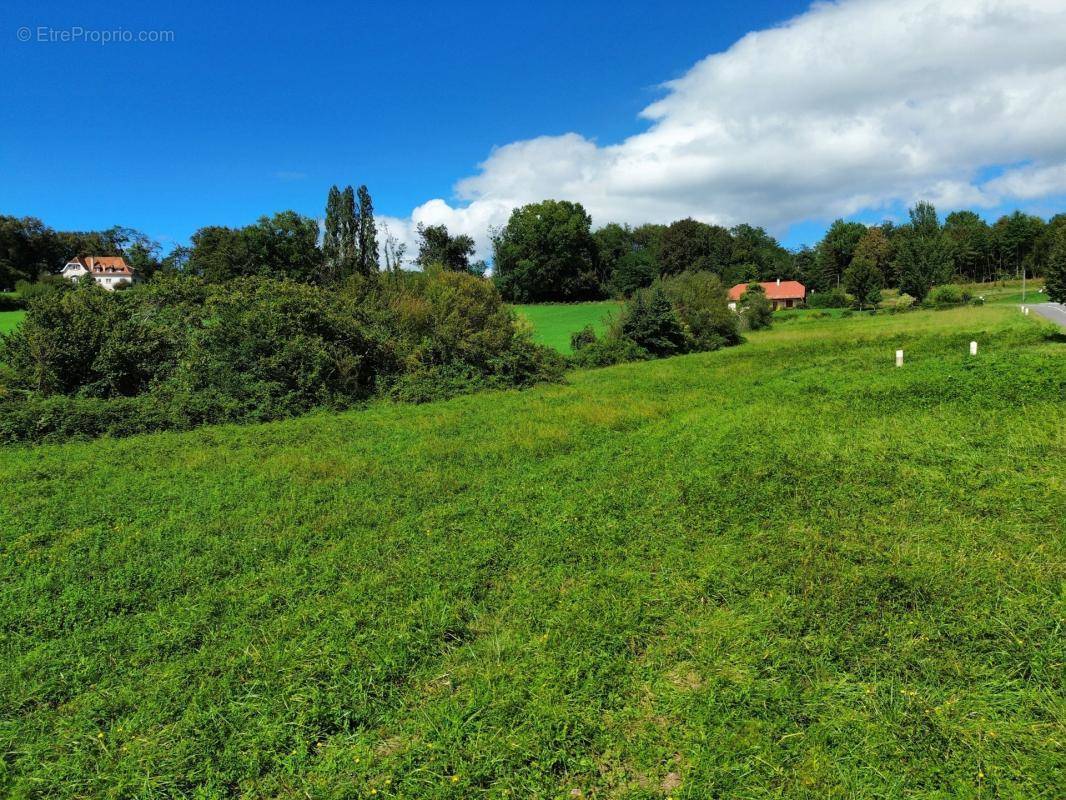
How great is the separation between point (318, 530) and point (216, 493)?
2.62 metres

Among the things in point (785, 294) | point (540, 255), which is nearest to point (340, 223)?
point (540, 255)

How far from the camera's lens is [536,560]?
582 centimetres

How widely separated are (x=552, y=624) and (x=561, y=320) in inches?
1776

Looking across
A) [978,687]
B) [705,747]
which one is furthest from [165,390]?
[978,687]

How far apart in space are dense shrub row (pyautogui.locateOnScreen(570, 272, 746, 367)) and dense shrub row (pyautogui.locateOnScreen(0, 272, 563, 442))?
1062 centimetres

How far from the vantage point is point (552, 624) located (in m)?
4.64

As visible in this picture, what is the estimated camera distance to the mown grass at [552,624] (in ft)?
10.7

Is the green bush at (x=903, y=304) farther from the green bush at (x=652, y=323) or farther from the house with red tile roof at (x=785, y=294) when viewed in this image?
the green bush at (x=652, y=323)

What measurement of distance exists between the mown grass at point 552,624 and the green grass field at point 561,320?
83.4 ft

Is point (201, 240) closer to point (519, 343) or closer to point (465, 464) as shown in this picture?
point (519, 343)

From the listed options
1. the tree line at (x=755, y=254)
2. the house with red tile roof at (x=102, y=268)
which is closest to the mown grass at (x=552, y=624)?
the tree line at (x=755, y=254)

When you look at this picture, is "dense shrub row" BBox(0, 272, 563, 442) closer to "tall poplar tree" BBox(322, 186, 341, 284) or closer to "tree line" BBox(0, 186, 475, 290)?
"tree line" BBox(0, 186, 475, 290)

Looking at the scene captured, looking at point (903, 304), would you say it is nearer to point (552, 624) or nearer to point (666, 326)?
point (666, 326)

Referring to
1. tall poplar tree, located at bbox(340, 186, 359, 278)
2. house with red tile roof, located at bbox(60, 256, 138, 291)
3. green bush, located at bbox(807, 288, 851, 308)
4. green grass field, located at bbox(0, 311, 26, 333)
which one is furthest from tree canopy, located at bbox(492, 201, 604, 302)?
house with red tile roof, located at bbox(60, 256, 138, 291)
